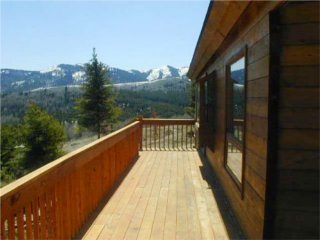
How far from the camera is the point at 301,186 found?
2.49 meters

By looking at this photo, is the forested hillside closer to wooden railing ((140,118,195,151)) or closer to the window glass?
wooden railing ((140,118,195,151))

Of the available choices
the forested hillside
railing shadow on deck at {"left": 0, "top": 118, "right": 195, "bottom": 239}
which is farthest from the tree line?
the forested hillside

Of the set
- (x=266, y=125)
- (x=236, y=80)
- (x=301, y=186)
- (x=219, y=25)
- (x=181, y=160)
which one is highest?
(x=219, y=25)

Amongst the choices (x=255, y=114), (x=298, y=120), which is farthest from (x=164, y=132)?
(x=298, y=120)

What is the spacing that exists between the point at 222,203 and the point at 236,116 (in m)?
1.21

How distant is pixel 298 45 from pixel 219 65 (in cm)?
332

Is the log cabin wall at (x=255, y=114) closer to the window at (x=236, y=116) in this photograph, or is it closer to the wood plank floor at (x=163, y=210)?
the window at (x=236, y=116)

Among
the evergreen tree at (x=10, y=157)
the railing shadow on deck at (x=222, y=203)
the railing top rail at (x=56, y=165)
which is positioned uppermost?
the railing top rail at (x=56, y=165)

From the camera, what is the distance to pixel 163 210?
4.30m

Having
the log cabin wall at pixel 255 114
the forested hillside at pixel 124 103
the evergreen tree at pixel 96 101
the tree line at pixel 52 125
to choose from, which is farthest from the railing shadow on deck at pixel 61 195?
the forested hillside at pixel 124 103

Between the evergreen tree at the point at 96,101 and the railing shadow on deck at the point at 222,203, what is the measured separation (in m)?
19.8

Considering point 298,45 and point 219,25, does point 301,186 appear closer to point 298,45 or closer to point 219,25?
point 298,45

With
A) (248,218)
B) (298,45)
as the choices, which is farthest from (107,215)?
(298,45)

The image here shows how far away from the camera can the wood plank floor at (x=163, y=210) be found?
11.7ft
